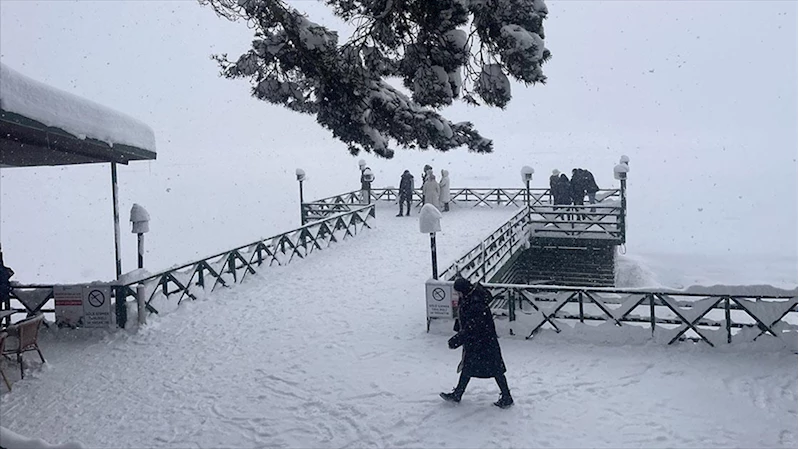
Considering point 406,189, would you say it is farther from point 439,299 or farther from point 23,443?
point 23,443

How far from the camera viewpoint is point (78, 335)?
35.4ft

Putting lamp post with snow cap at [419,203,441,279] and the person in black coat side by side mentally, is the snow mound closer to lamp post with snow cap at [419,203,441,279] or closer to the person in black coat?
lamp post with snow cap at [419,203,441,279]

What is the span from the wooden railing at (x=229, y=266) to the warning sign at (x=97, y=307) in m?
0.20

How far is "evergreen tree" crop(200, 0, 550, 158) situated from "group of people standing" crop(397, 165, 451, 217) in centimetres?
1333

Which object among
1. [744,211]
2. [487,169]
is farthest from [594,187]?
[487,169]

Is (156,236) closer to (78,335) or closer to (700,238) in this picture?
(700,238)

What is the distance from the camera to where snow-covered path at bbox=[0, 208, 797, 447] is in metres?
6.80

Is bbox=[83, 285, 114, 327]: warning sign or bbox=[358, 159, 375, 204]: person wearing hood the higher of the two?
bbox=[358, 159, 375, 204]: person wearing hood

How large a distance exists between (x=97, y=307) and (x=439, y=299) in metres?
5.74

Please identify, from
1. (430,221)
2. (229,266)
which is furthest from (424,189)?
(430,221)

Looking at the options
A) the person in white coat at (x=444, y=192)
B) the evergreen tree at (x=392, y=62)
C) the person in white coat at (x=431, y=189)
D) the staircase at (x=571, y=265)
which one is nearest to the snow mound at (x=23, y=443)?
the evergreen tree at (x=392, y=62)

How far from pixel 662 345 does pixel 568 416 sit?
289cm

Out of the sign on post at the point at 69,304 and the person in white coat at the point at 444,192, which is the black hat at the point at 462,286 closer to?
the sign on post at the point at 69,304

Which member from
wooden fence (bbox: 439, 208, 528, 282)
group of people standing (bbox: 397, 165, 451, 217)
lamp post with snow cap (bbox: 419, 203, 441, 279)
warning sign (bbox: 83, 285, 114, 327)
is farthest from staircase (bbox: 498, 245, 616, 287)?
warning sign (bbox: 83, 285, 114, 327)
